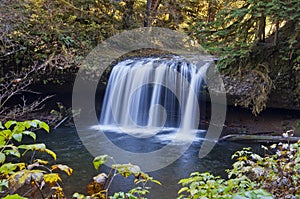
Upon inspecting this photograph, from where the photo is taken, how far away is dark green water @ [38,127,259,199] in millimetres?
3830

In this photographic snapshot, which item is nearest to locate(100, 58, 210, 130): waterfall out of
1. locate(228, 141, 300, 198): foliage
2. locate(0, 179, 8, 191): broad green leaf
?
locate(228, 141, 300, 198): foliage

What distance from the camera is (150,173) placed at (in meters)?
4.35

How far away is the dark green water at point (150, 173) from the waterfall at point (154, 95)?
1.10 metres

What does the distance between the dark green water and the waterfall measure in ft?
Answer: 3.61

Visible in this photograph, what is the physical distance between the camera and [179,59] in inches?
312

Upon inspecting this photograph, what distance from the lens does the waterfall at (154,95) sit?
281 inches

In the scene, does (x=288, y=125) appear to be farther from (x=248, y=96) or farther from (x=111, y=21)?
(x=111, y=21)

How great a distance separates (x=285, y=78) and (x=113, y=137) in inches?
158

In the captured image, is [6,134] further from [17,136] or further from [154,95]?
[154,95]

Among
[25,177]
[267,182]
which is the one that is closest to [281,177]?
[267,182]

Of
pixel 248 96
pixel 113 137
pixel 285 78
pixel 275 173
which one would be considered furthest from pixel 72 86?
pixel 275 173

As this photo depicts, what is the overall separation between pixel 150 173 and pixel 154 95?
329 cm

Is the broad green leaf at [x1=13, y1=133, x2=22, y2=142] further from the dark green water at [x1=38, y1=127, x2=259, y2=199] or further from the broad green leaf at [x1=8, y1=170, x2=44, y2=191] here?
the dark green water at [x1=38, y1=127, x2=259, y2=199]

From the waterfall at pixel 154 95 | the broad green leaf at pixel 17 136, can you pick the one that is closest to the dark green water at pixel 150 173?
the waterfall at pixel 154 95
